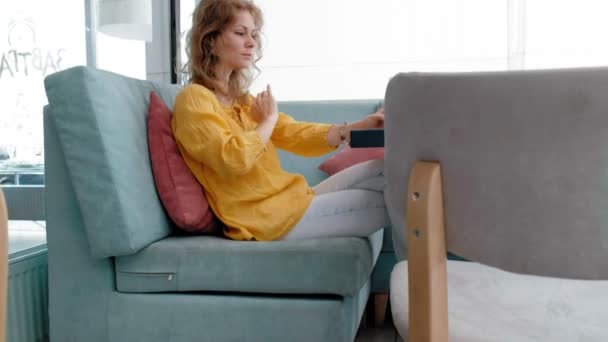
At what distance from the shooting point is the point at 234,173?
5.19 feet

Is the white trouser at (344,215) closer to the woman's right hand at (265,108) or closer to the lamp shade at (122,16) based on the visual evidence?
the woman's right hand at (265,108)

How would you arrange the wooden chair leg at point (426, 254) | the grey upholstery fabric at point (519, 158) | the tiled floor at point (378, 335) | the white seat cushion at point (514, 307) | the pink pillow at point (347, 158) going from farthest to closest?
1. the pink pillow at point (347, 158)
2. the tiled floor at point (378, 335)
3. the white seat cushion at point (514, 307)
4. the wooden chair leg at point (426, 254)
5. the grey upholstery fabric at point (519, 158)

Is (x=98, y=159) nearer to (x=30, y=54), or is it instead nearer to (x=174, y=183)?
(x=174, y=183)

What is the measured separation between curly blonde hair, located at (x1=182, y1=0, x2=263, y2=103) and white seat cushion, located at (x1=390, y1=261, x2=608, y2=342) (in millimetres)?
1035

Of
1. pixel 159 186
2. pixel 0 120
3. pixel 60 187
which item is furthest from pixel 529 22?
pixel 0 120

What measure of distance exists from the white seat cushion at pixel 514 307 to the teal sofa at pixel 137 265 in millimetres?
436

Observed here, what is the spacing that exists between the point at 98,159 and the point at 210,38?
2.06ft

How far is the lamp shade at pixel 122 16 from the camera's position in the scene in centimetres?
321

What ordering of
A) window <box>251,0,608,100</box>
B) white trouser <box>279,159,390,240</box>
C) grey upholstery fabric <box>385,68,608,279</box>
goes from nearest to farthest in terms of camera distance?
1. grey upholstery fabric <box>385,68,608,279</box>
2. white trouser <box>279,159,390,240</box>
3. window <box>251,0,608,100</box>

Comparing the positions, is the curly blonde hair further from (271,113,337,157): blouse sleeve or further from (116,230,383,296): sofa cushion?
(116,230,383,296): sofa cushion

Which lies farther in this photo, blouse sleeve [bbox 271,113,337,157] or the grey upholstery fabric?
blouse sleeve [bbox 271,113,337,157]

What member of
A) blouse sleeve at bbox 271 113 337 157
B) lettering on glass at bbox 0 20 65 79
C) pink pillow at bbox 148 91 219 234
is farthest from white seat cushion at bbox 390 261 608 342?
lettering on glass at bbox 0 20 65 79

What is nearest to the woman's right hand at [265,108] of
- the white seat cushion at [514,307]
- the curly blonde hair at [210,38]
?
the curly blonde hair at [210,38]

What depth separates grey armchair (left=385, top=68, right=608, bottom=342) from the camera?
629 millimetres
